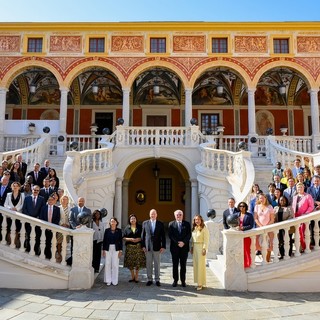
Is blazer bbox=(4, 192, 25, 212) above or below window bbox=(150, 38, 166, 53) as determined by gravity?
below

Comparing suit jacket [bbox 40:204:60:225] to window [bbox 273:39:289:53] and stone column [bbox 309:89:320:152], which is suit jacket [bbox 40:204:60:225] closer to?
stone column [bbox 309:89:320:152]

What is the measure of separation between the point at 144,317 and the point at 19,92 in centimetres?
→ 1848

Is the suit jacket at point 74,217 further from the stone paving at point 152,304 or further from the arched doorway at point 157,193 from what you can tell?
the arched doorway at point 157,193

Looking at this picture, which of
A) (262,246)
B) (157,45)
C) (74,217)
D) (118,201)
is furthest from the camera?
(157,45)

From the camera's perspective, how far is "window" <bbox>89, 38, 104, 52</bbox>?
55.5 feet

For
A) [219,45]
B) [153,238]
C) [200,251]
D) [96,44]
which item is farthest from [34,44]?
[200,251]

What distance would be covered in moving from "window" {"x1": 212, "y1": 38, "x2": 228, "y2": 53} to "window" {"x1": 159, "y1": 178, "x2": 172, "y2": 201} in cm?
797

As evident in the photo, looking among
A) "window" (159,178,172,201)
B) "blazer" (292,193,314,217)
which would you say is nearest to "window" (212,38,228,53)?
"window" (159,178,172,201)

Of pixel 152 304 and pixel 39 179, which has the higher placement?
pixel 39 179

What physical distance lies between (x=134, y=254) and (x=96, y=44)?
13.3 metres

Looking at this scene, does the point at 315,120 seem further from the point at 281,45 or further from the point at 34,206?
the point at 34,206

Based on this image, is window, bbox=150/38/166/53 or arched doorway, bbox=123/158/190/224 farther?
arched doorway, bbox=123/158/190/224

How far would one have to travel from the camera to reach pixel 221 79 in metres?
19.5

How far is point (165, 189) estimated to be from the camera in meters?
20.2
